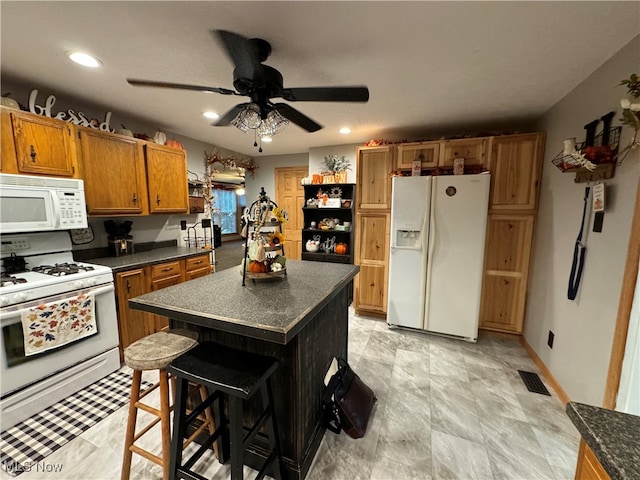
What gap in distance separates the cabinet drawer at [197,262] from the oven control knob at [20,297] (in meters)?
1.35

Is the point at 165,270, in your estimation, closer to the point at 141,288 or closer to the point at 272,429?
the point at 141,288

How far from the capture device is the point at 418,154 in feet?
10.0

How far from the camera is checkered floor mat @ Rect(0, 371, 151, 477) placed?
154cm

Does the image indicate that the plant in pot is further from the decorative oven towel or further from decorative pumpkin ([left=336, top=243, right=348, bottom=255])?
the decorative oven towel

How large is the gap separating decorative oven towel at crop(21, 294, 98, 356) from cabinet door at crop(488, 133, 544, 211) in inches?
154

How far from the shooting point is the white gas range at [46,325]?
1718 mm

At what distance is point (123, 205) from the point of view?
2.62 metres

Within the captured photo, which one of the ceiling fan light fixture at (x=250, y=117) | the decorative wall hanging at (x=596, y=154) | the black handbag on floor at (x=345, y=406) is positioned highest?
the ceiling fan light fixture at (x=250, y=117)

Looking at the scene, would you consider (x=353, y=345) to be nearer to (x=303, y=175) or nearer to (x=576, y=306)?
(x=576, y=306)

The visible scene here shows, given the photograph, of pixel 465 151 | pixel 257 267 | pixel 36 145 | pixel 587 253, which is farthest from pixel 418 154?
pixel 36 145

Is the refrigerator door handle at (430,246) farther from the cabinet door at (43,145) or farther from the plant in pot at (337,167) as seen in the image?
the cabinet door at (43,145)

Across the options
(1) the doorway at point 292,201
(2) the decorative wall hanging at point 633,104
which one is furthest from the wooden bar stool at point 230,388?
(1) the doorway at point 292,201

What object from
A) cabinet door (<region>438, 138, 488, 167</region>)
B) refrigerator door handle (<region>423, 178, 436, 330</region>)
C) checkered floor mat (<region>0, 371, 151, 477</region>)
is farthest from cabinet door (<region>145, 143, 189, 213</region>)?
cabinet door (<region>438, 138, 488, 167</region>)

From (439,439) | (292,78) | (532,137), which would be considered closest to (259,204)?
(292,78)
